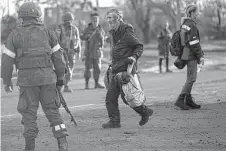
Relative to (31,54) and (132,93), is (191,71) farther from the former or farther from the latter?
(31,54)

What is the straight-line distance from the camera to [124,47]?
8.37m

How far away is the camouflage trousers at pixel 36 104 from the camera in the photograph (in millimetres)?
6984

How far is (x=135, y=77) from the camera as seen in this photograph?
846cm

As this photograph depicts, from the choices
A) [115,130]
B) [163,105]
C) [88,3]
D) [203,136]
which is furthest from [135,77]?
[88,3]

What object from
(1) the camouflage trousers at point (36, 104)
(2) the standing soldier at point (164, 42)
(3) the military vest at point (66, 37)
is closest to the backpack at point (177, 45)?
(1) the camouflage trousers at point (36, 104)

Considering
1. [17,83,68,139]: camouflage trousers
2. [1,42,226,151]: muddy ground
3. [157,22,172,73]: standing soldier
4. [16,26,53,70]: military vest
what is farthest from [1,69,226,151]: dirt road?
[157,22,172,73]: standing soldier

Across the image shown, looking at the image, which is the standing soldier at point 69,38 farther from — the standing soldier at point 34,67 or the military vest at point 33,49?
the military vest at point 33,49

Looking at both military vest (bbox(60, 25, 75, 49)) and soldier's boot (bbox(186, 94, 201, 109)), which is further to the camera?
military vest (bbox(60, 25, 75, 49))

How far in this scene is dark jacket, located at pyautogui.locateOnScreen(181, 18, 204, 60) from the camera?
10070 millimetres

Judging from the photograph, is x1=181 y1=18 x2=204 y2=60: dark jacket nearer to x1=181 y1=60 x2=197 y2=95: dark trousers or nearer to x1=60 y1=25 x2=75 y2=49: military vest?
x1=181 y1=60 x2=197 y2=95: dark trousers

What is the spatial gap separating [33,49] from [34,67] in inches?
8.5

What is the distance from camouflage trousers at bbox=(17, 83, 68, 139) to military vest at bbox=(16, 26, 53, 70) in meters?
0.30

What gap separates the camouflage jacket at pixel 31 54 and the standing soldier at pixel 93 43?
27.8 feet

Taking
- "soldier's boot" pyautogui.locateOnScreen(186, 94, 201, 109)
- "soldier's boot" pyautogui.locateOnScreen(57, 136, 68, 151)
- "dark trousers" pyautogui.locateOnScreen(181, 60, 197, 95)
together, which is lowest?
"soldier's boot" pyautogui.locateOnScreen(186, 94, 201, 109)
